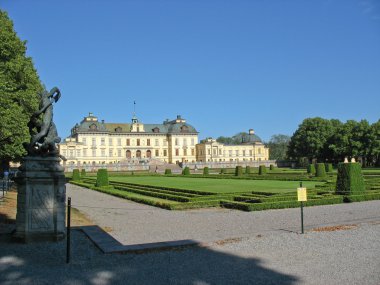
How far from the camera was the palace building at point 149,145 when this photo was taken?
72688mm

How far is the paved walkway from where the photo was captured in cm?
815

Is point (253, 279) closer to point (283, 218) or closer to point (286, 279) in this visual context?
point (286, 279)

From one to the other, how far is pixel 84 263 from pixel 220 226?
4128 millimetres

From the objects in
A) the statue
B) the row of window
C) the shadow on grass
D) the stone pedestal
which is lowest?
the shadow on grass

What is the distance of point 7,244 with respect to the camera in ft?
23.0

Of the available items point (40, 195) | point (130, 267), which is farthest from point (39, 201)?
point (130, 267)

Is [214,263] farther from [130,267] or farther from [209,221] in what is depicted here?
[209,221]

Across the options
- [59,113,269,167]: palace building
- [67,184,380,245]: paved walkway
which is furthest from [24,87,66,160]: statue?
[59,113,269,167]: palace building

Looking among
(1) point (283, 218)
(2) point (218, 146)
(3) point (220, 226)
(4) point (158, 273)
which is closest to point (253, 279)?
(4) point (158, 273)

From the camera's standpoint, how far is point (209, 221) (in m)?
10.1

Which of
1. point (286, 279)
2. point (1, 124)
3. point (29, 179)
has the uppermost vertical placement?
point (1, 124)

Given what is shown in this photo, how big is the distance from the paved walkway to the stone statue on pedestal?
1.35 metres

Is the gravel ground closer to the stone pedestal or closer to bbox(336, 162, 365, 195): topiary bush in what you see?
the stone pedestal

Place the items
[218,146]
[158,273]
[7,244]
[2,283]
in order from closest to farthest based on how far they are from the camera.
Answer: [2,283] < [158,273] < [7,244] < [218,146]
